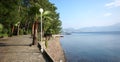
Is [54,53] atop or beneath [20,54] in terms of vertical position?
beneath

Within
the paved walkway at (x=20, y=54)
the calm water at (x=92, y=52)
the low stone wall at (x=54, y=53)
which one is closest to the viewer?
the paved walkway at (x=20, y=54)

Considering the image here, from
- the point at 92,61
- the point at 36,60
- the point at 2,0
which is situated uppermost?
the point at 2,0

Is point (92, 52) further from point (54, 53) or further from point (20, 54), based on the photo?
point (20, 54)

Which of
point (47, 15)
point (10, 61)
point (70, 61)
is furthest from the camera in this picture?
point (70, 61)

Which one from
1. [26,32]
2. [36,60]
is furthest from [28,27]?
[36,60]

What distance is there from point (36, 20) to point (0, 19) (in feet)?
14.6

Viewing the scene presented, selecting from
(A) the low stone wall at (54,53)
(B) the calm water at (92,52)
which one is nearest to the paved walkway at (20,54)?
(A) the low stone wall at (54,53)

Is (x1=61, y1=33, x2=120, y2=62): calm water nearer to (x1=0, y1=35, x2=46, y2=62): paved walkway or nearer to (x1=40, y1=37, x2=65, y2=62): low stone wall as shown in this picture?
(x1=40, y1=37, x2=65, y2=62): low stone wall

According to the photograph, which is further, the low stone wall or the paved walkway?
the low stone wall

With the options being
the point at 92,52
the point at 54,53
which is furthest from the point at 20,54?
the point at 92,52

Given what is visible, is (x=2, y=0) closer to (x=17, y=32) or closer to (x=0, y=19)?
(x=0, y=19)

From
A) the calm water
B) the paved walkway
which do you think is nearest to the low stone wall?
the calm water

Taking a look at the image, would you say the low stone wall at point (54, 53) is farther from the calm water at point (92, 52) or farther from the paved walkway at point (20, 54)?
the paved walkway at point (20, 54)

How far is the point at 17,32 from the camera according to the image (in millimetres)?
51906
